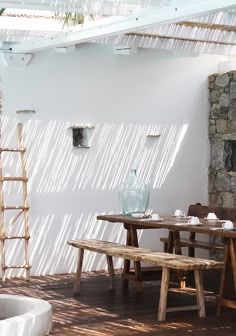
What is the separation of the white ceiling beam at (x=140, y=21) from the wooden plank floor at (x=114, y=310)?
241 centimetres

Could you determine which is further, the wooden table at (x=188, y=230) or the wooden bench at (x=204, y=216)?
the wooden bench at (x=204, y=216)

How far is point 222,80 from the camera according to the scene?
9.70 meters

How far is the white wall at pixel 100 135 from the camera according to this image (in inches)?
347

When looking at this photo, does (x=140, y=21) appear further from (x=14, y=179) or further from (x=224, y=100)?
(x=224, y=100)

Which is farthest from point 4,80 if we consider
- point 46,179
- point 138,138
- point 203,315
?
point 203,315

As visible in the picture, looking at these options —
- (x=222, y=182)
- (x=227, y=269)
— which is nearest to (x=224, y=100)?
(x=222, y=182)

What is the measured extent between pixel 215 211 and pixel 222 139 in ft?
5.04

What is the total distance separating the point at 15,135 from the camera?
868 centimetres

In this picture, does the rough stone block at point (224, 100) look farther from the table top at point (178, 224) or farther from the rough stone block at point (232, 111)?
the table top at point (178, 224)

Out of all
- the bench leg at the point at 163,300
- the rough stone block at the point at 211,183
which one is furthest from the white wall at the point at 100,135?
the bench leg at the point at 163,300

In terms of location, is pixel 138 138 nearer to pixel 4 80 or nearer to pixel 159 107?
pixel 159 107

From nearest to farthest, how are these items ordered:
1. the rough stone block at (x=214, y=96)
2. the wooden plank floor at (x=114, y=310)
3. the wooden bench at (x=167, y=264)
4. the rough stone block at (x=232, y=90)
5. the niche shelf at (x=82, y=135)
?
1. the wooden plank floor at (x=114, y=310)
2. the wooden bench at (x=167, y=264)
3. the niche shelf at (x=82, y=135)
4. the rough stone block at (x=232, y=90)
5. the rough stone block at (x=214, y=96)

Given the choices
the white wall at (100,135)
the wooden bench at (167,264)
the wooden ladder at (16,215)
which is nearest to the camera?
the wooden bench at (167,264)

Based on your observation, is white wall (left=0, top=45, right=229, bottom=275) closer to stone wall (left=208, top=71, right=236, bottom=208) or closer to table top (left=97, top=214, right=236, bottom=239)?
stone wall (left=208, top=71, right=236, bottom=208)
